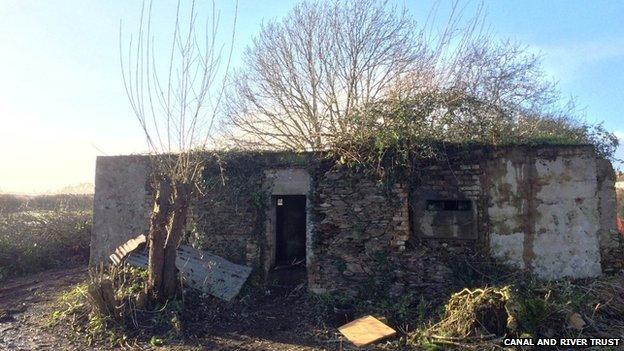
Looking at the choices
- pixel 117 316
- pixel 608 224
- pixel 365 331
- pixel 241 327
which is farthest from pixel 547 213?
pixel 117 316

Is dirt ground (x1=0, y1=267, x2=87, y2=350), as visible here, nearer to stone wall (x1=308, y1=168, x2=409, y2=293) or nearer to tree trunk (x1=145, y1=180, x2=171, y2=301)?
tree trunk (x1=145, y1=180, x2=171, y2=301)

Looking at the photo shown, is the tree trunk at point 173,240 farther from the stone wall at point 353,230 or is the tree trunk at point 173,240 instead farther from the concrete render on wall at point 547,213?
the concrete render on wall at point 547,213

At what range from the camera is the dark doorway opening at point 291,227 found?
9.52 meters

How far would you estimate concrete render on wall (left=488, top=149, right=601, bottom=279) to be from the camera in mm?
6945

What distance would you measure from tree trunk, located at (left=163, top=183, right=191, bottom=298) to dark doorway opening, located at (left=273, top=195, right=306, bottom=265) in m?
2.62

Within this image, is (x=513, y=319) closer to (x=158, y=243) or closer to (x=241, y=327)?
(x=241, y=327)

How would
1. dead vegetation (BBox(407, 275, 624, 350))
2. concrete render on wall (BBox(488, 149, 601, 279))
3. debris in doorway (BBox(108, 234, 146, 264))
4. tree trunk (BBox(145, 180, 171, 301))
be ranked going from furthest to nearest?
debris in doorway (BBox(108, 234, 146, 264)) → tree trunk (BBox(145, 180, 171, 301)) → concrete render on wall (BBox(488, 149, 601, 279)) → dead vegetation (BBox(407, 275, 624, 350))

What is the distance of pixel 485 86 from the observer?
14992 millimetres

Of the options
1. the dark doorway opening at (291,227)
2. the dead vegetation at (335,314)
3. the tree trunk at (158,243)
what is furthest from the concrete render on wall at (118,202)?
the dark doorway opening at (291,227)

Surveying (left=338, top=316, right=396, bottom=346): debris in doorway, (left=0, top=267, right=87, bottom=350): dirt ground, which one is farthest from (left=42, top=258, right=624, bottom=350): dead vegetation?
(left=0, top=267, right=87, bottom=350): dirt ground

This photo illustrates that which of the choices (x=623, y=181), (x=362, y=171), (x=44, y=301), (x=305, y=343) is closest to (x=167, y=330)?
(x=305, y=343)

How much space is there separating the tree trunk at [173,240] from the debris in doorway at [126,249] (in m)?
1.42

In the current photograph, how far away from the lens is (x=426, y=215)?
293 inches

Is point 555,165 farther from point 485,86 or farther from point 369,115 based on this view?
point 485,86
